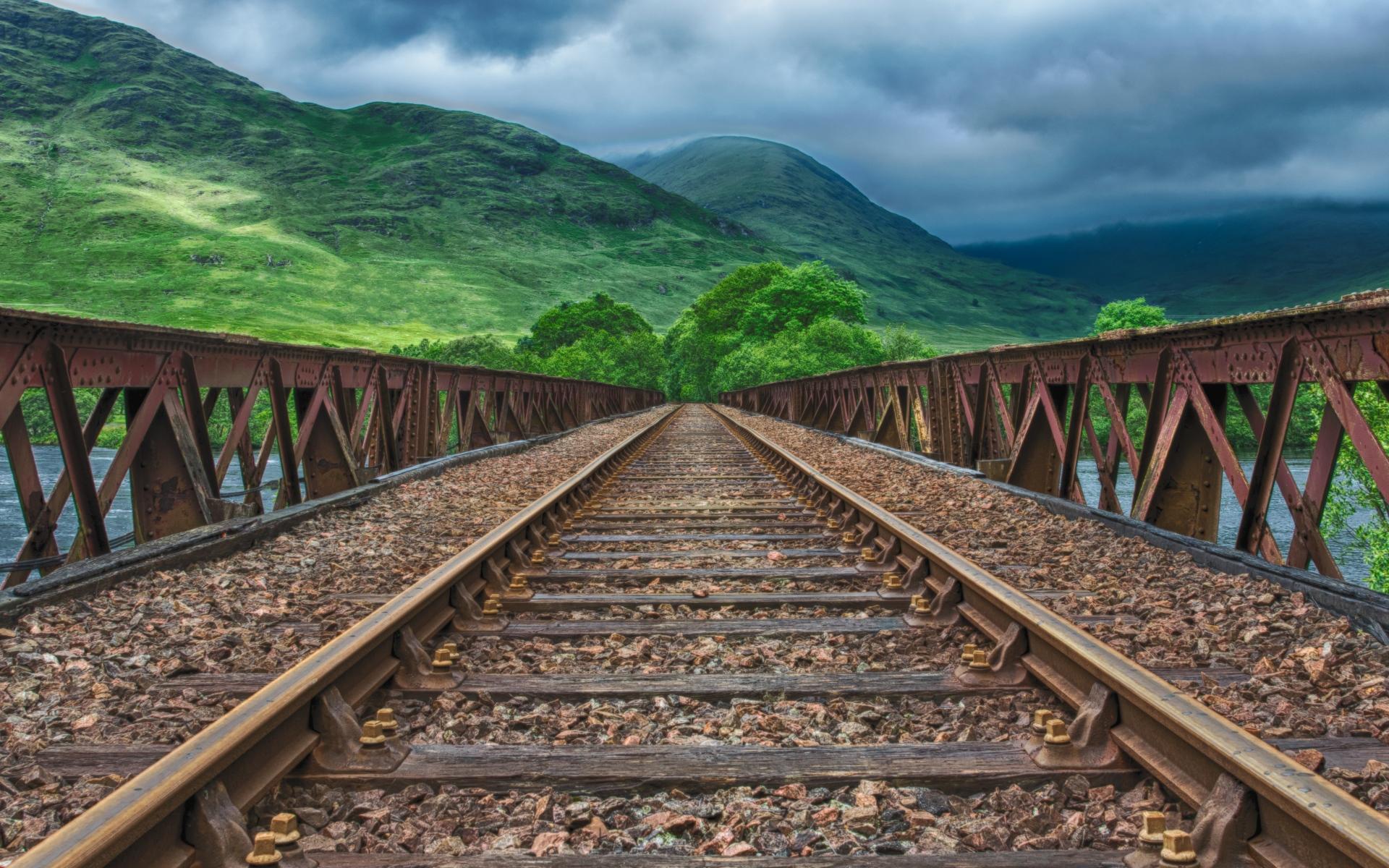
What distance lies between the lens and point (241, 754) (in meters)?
2.59

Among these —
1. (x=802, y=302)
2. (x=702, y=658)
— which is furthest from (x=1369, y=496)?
(x=802, y=302)

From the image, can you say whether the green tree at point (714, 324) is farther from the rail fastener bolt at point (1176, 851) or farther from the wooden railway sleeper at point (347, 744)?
the rail fastener bolt at point (1176, 851)

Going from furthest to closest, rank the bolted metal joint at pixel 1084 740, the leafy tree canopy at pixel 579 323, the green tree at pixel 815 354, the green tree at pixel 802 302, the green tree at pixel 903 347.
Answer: the leafy tree canopy at pixel 579 323 < the green tree at pixel 802 302 < the green tree at pixel 903 347 < the green tree at pixel 815 354 < the bolted metal joint at pixel 1084 740

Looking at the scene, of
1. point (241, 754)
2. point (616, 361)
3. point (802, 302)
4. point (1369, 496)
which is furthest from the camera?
point (616, 361)

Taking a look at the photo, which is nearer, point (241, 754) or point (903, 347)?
point (241, 754)

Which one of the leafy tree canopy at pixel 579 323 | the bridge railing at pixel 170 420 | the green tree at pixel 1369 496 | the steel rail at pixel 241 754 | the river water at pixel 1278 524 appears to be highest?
the leafy tree canopy at pixel 579 323

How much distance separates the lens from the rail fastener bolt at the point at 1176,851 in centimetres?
223

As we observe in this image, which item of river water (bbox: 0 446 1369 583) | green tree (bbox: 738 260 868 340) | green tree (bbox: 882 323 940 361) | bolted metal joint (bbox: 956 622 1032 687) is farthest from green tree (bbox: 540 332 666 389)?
bolted metal joint (bbox: 956 622 1032 687)

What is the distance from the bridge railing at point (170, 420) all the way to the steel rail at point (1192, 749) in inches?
209

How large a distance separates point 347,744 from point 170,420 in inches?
202

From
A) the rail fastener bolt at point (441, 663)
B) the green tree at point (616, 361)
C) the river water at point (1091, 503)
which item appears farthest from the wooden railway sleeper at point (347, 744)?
the green tree at point (616, 361)

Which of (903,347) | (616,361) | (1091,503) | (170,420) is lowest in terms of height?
(1091,503)

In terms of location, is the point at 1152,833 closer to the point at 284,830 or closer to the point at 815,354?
the point at 284,830

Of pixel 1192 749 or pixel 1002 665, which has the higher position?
pixel 1192 749
